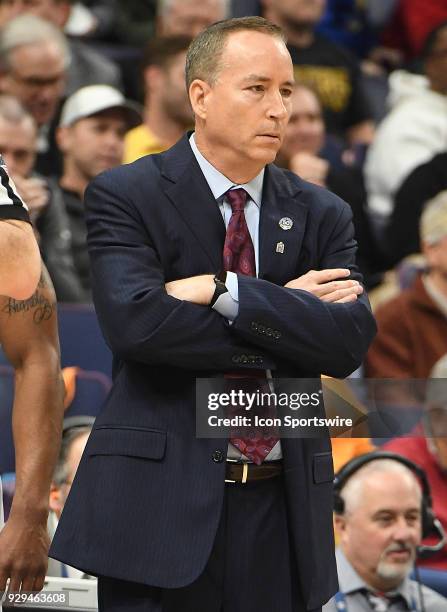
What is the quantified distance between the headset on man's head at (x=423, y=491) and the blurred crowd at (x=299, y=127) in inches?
2.9

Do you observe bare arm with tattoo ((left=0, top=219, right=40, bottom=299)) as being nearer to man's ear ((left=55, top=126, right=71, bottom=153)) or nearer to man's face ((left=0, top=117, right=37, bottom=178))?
man's face ((left=0, top=117, right=37, bottom=178))

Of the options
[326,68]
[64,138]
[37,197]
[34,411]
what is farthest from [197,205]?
[326,68]

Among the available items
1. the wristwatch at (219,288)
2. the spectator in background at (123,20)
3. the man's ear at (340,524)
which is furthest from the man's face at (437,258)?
the spectator in background at (123,20)

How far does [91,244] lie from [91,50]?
17.9ft

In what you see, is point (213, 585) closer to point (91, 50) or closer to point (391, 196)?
point (391, 196)

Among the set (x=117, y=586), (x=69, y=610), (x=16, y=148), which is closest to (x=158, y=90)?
(x=16, y=148)

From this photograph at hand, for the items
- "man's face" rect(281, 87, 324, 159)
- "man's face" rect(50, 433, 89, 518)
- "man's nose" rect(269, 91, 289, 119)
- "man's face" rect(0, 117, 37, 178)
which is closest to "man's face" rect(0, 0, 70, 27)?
"man's face" rect(281, 87, 324, 159)

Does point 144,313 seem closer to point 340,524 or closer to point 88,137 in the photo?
point 340,524

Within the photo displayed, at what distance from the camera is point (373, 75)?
9195mm

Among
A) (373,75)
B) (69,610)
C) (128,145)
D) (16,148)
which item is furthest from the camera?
(373,75)

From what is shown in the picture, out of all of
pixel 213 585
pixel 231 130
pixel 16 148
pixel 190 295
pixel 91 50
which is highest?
pixel 91 50

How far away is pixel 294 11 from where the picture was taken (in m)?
8.39

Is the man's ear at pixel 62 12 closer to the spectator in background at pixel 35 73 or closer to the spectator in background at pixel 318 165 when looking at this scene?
the spectator in background at pixel 35 73

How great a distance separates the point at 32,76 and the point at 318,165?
5.19ft
